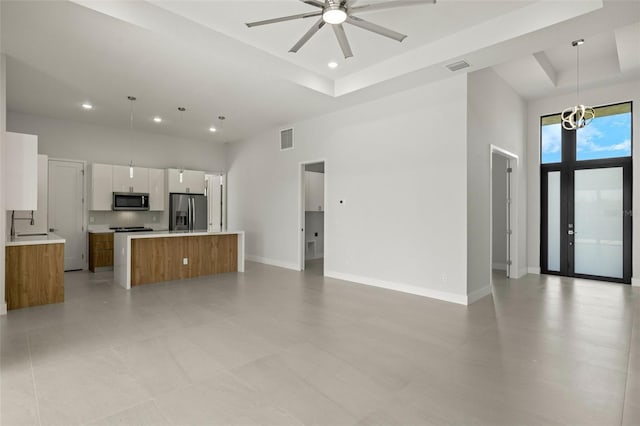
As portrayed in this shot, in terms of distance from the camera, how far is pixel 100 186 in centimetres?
723

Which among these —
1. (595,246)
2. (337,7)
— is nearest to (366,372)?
(337,7)

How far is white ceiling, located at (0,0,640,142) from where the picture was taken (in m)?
3.40

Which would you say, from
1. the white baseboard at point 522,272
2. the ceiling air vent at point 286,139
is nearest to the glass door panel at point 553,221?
the white baseboard at point 522,272

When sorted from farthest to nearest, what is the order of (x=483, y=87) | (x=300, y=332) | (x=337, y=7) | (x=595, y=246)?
(x=595, y=246) < (x=483, y=87) < (x=300, y=332) < (x=337, y=7)

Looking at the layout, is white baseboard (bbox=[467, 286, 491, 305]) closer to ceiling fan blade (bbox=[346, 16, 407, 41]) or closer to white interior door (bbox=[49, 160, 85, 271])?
ceiling fan blade (bbox=[346, 16, 407, 41])

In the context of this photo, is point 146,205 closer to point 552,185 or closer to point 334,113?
point 334,113

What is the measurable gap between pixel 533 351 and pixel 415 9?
141 inches

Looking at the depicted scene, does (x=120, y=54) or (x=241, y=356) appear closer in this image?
(x=241, y=356)

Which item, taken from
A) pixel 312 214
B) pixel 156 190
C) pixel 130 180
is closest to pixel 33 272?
pixel 130 180

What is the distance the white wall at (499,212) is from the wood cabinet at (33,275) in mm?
7725

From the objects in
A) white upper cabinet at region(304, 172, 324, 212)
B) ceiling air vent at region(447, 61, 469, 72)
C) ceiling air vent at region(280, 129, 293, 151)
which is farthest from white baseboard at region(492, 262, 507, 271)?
ceiling air vent at region(280, 129, 293, 151)

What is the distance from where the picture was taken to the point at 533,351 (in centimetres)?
308

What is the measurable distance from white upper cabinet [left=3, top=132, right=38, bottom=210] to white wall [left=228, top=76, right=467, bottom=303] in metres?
4.32

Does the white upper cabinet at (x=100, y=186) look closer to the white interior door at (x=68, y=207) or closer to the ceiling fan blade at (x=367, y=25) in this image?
the white interior door at (x=68, y=207)
